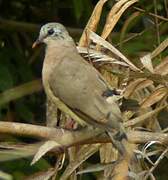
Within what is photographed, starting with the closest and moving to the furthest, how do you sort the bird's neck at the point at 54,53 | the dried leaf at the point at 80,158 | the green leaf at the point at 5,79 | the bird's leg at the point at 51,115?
the dried leaf at the point at 80,158 → the bird's leg at the point at 51,115 → the bird's neck at the point at 54,53 → the green leaf at the point at 5,79

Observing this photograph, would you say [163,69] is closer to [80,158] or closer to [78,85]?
[78,85]

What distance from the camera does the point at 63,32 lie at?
4.60 metres

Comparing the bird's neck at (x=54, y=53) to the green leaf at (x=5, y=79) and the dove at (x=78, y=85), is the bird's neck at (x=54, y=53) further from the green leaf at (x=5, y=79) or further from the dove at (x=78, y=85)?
the green leaf at (x=5, y=79)

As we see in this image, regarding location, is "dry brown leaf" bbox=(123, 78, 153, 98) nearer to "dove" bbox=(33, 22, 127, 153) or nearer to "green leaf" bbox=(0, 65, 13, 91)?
"dove" bbox=(33, 22, 127, 153)

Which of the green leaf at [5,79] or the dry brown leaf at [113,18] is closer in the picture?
the dry brown leaf at [113,18]

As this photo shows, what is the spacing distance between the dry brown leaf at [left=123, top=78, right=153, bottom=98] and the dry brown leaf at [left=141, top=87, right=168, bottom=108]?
0.09 m

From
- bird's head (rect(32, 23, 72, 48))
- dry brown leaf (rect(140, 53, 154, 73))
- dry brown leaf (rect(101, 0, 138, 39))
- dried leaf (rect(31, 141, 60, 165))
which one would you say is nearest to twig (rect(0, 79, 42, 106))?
dried leaf (rect(31, 141, 60, 165))

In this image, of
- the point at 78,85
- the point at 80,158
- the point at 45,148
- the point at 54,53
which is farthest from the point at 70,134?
the point at 54,53

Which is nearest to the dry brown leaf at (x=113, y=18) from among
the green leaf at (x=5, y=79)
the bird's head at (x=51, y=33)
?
the bird's head at (x=51, y=33)

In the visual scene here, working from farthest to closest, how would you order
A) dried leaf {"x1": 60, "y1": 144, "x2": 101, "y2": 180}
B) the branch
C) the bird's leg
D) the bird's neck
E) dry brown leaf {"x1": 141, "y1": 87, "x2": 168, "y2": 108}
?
the bird's neck < the bird's leg < dry brown leaf {"x1": 141, "y1": 87, "x2": 168, "y2": 108} < dried leaf {"x1": 60, "y1": 144, "x2": 101, "y2": 180} < the branch

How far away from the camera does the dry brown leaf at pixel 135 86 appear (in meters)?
3.66

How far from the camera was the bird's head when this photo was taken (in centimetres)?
455

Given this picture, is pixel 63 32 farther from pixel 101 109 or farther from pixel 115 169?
pixel 115 169

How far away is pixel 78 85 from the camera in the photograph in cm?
404
